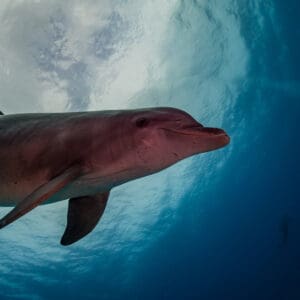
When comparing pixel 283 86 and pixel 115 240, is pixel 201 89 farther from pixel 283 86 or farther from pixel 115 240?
pixel 115 240

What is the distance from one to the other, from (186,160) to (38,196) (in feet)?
68.9

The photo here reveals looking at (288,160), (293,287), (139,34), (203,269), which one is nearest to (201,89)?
(139,34)

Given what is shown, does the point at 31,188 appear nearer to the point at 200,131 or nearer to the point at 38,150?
the point at 38,150

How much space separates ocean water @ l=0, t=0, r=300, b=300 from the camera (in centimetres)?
1494

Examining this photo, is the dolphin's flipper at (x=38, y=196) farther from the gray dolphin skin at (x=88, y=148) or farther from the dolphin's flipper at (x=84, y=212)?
the dolphin's flipper at (x=84, y=212)

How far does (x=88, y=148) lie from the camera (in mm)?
3303

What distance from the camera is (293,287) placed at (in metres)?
39.9

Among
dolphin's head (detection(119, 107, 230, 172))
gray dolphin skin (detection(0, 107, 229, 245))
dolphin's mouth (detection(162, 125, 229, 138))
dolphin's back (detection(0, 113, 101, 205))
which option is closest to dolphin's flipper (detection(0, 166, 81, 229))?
gray dolphin skin (detection(0, 107, 229, 245))

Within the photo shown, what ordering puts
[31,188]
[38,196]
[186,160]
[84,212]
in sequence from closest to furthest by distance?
[38,196] < [31,188] < [84,212] < [186,160]

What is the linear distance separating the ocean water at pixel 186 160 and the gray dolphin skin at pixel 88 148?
37.3ft

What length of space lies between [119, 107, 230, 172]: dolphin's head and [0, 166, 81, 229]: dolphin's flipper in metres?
0.63

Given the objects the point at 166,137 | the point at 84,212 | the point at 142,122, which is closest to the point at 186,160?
the point at 84,212

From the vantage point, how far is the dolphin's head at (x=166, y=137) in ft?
9.20

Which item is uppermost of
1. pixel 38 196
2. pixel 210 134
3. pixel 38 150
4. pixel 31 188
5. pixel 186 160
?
pixel 186 160
